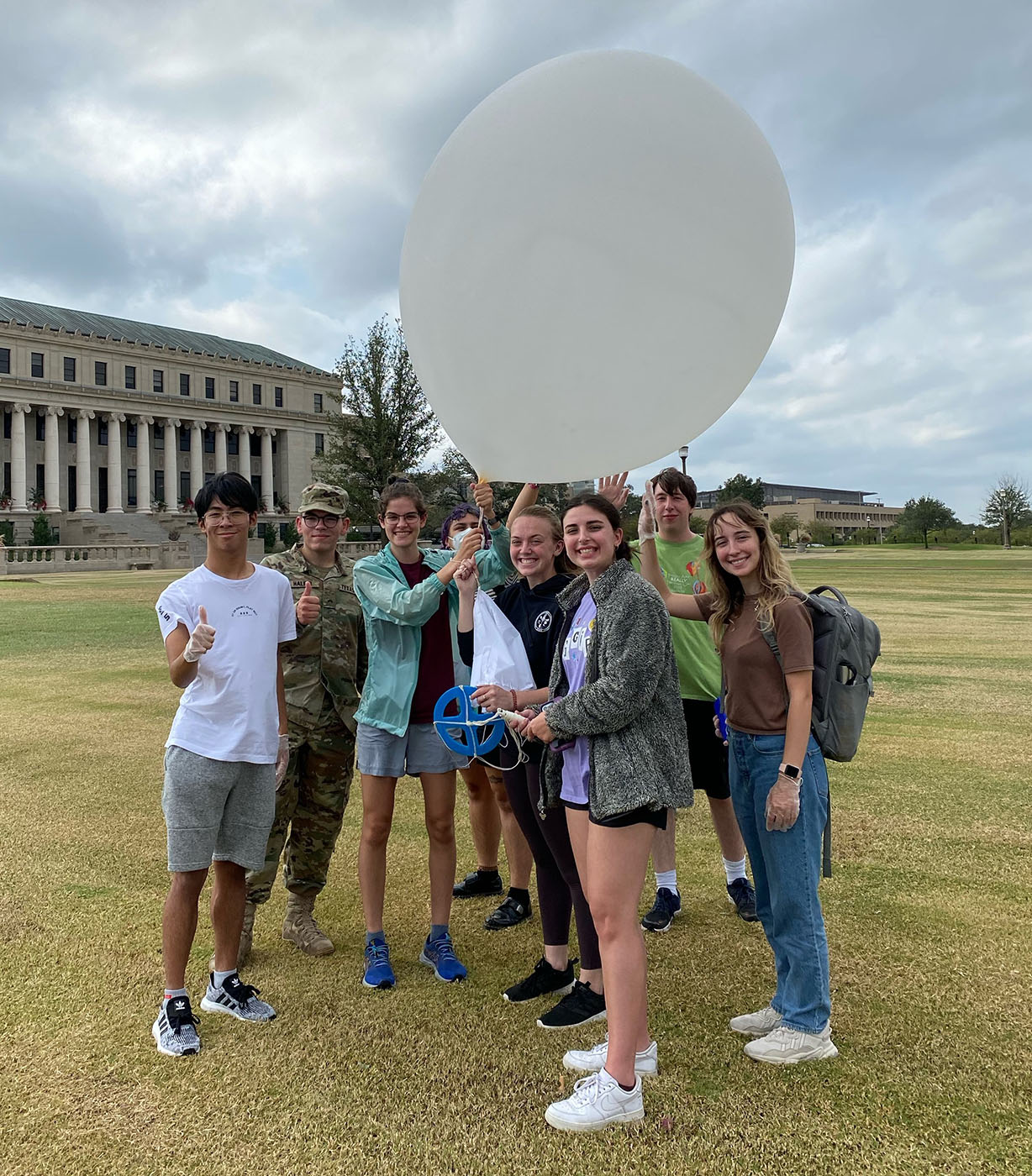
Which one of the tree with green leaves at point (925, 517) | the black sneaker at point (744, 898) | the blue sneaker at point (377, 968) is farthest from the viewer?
the tree with green leaves at point (925, 517)

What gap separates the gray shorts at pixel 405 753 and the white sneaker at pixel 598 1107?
4.43 ft

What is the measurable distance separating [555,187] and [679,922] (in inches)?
129

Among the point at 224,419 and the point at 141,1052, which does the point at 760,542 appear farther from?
the point at 224,419

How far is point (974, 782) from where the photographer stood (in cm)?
599

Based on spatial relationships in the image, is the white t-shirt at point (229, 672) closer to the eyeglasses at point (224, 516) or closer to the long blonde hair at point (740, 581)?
the eyeglasses at point (224, 516)

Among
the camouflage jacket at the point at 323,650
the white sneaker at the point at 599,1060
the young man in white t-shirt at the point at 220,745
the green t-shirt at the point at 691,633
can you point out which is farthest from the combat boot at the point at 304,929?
the green t-shirt at the point at 691,633

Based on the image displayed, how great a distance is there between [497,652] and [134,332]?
257 ft

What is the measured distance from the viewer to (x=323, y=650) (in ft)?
12.3

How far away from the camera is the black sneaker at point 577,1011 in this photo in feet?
9.65

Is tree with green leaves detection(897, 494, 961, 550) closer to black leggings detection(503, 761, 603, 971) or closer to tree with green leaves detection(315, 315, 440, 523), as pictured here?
tree with green leaves detection(315, 315, 440, 523)

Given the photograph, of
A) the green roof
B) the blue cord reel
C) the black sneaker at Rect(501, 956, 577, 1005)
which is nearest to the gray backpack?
the blue cord reel

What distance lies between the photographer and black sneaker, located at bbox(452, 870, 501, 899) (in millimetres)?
4309

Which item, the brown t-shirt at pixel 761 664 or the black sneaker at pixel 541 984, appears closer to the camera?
the brown t-shirt at pixel 761 664

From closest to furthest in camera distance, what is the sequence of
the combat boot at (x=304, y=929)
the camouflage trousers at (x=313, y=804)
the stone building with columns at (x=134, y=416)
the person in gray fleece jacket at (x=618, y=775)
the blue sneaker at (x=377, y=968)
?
the person in gray fleece jacket at (x=618, y=775) → the blue sneaker at (x=377, y=968) → the combat boot at (x=304, y=929) → the camouflage trousers at (x=313, y=804) → the stone building with columns at (x=134, y=416)
